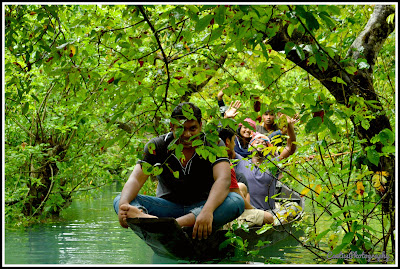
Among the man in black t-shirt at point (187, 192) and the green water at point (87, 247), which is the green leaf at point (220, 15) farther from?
the green water at point (87, 247)

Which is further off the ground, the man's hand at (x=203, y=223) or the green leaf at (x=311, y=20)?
the green leaf at (x=311, y=20)

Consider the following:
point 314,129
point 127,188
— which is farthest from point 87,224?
point 314,129

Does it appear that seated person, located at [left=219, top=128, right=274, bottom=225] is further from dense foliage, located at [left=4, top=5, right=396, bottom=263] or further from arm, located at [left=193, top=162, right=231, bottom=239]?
arm, located at [left=193, top=162, right=231, bottom=239]

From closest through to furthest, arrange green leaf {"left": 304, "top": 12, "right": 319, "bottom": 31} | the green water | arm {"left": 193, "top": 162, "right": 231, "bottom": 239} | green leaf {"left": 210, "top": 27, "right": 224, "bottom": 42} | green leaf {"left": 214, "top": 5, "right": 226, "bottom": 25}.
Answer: green leaf {"left": 304, "top": 12, "right": 319, "bottom": 31} < green leaf {"left": 214, "top": 5, "right": 226, "bottom": 25} < green leaf {"left": 210, "top": 27, "right": 224, "bottom": 42} < arm {"left": 193, "top": 162, "right": 231, "bottom": 239} < the green water

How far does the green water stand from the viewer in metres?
6.04

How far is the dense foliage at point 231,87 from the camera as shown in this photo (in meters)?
2.85

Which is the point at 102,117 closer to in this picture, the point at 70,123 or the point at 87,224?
the point at 70,123

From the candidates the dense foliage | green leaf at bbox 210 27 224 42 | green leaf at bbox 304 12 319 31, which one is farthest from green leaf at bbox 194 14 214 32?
green leaf at bbox 304 12 319 31

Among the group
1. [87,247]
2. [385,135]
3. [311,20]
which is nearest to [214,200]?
[385,135]

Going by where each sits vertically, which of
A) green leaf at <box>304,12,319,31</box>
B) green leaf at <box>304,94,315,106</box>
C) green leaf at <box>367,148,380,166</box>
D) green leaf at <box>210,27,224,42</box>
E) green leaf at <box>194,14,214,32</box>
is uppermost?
green leaf at <box>194,14,214,32</box>

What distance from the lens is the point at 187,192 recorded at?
4559 millimetres

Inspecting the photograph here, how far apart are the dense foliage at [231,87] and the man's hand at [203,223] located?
2.25 feet

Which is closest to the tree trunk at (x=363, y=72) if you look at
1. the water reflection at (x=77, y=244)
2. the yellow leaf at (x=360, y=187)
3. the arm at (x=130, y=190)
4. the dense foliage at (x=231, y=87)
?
the dense foliage at (x=231, y=87)

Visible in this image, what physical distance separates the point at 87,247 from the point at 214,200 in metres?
3.53
